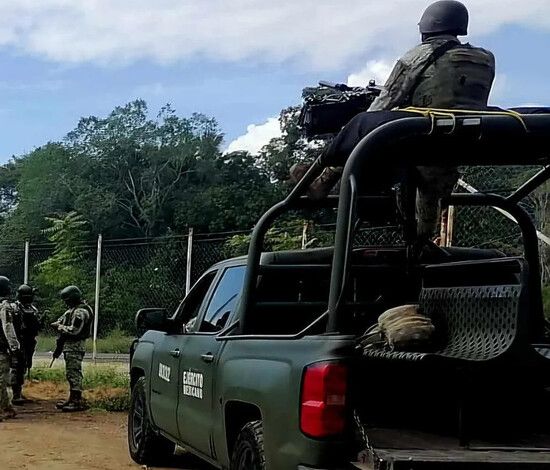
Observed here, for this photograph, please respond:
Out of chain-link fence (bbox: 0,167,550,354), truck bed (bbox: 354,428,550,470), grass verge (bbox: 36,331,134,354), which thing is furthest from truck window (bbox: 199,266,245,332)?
grass verge (bbox: 36,331,134,354)

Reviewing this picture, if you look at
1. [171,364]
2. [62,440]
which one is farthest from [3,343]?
[171,364]

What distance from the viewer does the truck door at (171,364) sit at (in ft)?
22.8

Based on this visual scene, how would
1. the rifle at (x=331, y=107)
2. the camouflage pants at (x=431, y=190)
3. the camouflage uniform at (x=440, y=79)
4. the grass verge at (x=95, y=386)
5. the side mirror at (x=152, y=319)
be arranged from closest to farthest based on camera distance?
1. the camouflage uniform at (x=440, y=79)
2. the camouflage pants at (x=431, y=190)
3. the rifle at (x=331, y=107)
4. the side mirror at (x=152, y=319)
5. the grass verge at (x=95, y=386)

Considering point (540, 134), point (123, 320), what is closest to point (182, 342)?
point (540, 134)

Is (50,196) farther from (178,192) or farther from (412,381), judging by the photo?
(412,381)

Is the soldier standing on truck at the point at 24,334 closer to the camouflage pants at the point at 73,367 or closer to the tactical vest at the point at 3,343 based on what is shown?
the camouflage pants at the point at 73,367

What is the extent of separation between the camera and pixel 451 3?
5367mm

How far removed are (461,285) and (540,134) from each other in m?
0.88

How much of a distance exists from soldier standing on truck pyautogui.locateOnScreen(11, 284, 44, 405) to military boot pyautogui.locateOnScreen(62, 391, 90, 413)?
928 millimetres

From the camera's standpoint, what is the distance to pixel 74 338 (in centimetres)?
1221

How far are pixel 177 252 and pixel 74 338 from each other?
4663 millimetres

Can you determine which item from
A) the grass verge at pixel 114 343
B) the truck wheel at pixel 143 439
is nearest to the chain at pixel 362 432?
the truck wheel at pixel 143 439

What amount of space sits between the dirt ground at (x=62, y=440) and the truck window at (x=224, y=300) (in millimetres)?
1966

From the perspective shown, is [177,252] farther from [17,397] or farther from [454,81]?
[454,81]
